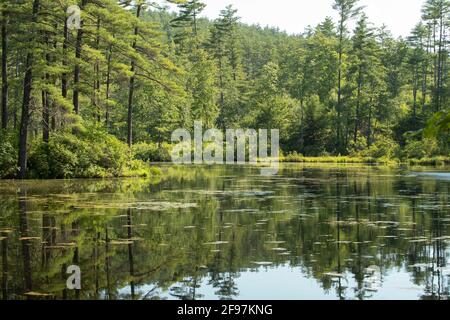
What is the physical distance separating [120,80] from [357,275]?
2645 centimetres

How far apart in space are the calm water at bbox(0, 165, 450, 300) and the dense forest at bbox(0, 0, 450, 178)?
870 cm

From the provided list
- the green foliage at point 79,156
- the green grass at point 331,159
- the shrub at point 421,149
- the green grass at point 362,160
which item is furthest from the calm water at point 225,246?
the green grass at point 331,159

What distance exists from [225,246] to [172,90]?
21.9m

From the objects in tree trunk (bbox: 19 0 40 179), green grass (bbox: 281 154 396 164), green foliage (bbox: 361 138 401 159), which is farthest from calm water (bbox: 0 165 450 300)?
green grass (bbox: 281 154 396 164)

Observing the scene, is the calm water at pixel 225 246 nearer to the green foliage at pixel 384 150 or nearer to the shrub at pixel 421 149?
the shrub at pixel 421 149

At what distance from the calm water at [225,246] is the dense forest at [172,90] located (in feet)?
28.5

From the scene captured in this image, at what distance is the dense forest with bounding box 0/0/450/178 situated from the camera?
83.7ft

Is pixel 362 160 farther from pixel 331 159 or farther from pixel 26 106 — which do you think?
pixel 26 106

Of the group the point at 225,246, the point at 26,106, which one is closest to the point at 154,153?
the point at 26,106

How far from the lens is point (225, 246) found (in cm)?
989

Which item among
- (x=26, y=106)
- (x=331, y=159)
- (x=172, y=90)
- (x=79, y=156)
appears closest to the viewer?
(x=26, y=106)

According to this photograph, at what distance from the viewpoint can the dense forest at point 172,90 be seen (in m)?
25.5

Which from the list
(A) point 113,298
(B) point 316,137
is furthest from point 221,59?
(A) point 113,298

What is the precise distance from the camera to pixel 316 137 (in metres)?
58.2
